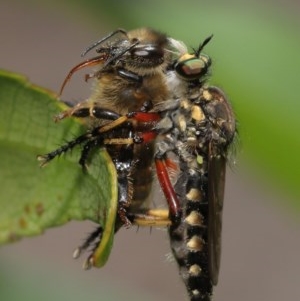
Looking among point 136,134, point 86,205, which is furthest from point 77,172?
point 136,134

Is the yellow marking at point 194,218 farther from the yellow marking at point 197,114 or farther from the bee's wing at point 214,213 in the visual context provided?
the yellow marking at point 197,114

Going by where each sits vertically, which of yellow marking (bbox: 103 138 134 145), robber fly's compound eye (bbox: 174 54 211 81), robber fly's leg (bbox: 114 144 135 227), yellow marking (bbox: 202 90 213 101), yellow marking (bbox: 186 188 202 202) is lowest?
yellow marking (bbox: 186 188 202 202)

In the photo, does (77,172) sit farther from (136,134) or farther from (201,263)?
(201,263)

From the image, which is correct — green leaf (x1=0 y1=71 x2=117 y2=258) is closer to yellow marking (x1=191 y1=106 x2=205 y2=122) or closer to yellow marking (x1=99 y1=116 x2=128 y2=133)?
yellow marking (x1=99 y1=116 x2=128 y2=133)

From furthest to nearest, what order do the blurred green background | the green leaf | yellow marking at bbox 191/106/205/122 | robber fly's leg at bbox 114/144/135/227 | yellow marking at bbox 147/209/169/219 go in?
yellow marking at bbox 191/106/205/122 < yellow marking at bbox 147/209/169/219 < robber fly's leg at bbox 114/144/135/227 < the blurred green background < the green leaf

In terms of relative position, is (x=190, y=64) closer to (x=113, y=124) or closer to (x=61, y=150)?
(x=113, y=124)

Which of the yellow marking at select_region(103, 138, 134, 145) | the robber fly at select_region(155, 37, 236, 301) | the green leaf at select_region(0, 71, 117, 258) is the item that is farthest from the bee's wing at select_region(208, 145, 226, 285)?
the green leaf at select_region(0, 71, 117, 258)

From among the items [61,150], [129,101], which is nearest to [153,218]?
[129,101]
